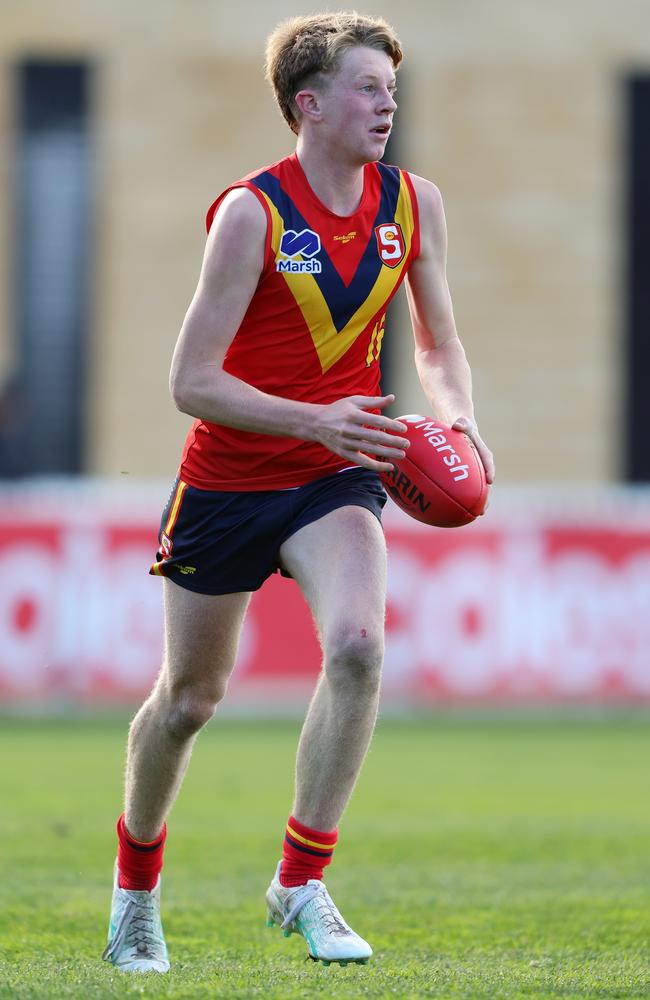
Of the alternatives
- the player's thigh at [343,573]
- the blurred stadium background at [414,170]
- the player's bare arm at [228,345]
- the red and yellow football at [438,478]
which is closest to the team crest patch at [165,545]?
the player's thigh at [343,573]

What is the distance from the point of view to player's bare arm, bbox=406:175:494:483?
17.6 ft

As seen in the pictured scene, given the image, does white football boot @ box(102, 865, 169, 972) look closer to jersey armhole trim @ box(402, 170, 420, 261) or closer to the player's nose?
jersey armhole trim @ box(402, 170, 420, 261)

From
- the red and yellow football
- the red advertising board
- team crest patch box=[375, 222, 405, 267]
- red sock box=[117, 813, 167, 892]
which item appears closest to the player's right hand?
the red and yellow football

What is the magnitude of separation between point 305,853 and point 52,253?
16649 mm

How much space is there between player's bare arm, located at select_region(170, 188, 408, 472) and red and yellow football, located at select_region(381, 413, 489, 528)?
0.11 meters

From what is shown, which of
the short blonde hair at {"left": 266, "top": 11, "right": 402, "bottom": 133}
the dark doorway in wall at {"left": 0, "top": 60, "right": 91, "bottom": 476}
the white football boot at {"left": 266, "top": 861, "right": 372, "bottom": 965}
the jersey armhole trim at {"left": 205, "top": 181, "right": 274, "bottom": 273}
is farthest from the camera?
the dark doorway in wall at {"left": 0, "top": 60, "right": 91, "bottom": 476}

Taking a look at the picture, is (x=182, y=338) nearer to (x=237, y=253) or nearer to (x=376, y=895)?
(x=237, y=253)

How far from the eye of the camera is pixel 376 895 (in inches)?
261

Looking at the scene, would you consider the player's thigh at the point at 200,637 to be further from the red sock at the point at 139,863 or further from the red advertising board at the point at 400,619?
the red advertising board at the point at 400,619

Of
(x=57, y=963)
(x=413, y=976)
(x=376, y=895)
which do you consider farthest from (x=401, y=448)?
(x=376, y=895)

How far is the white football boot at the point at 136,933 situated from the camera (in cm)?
517

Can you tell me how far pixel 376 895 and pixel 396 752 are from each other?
5590 mm

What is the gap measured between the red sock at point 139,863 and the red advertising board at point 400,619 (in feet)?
27.3

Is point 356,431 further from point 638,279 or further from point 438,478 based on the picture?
point 638,279
